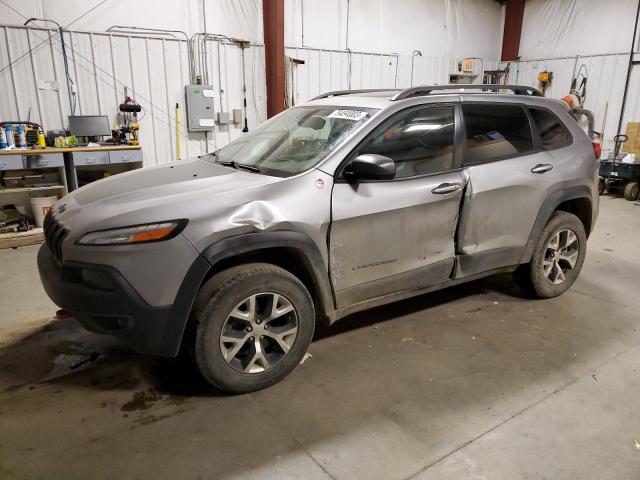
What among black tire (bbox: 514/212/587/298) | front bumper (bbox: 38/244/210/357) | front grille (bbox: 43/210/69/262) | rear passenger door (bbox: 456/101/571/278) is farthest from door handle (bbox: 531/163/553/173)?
front grille (bbox: 43/210/69/262)

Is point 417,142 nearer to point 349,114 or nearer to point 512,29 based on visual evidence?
point 349,114

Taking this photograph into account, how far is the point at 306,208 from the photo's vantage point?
2465 millimetres

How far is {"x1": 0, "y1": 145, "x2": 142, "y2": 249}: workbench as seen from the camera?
5414mm

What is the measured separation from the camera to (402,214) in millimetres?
2764

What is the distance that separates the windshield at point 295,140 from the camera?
8.97 ft

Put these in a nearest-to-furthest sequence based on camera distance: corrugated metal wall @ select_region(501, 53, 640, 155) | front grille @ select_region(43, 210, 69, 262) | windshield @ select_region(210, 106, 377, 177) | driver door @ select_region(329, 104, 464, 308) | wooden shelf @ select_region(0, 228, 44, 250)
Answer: front grille @ select_region(43, 210, 69, 262), driver door @ select_region(329, 104, 464, 308), windshield @ select_region(210, 106, 377, 177), wooden shelf @ select_region(0, 228, 44, 250), corrugated metal wall @ select_region(501, 53, 640, 155)

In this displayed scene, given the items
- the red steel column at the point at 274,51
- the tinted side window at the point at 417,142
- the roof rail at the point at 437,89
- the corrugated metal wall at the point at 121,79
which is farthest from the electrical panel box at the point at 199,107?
the tinted side window at the point at 417,142

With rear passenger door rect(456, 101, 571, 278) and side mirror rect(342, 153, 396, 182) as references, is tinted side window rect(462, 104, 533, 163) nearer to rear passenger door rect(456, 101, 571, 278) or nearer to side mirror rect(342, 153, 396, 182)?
rear passenger door rect(456, 101, 571, 278)

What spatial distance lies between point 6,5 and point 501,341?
684cm

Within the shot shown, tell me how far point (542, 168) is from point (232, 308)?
2451 mm

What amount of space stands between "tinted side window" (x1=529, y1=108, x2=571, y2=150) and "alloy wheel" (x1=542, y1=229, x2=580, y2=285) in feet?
2.27

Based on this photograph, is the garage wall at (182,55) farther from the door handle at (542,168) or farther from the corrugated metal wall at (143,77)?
the door handle at (542,168)

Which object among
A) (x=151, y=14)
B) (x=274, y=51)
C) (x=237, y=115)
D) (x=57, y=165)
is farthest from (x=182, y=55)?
(x=57, y=165)

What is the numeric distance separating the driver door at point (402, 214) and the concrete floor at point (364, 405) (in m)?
0.50
